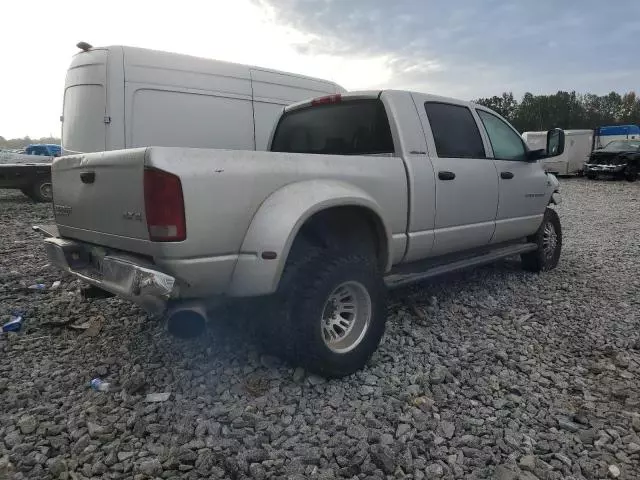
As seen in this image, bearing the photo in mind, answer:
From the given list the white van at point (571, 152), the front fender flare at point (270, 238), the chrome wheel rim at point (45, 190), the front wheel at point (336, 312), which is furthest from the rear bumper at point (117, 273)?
the white van at point (571, 152)

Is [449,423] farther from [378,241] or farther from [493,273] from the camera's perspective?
[493,273]

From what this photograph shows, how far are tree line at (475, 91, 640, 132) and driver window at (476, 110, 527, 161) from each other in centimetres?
6409

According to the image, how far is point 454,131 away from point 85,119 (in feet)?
15.4

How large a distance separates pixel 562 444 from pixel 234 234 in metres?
2.06

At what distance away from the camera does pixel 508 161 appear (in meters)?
4.83

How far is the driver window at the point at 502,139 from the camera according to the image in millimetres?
4766

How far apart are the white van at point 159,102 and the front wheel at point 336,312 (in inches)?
160

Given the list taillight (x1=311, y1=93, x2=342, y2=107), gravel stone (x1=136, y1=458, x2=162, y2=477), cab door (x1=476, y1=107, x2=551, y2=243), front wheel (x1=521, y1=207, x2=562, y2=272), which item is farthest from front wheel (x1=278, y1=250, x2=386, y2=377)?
front wheel (x1=521, y1=207, x2=562, y2=272)

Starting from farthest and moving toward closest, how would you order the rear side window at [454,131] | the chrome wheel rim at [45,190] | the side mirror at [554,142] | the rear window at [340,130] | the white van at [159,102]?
the chrome wheel rim at [45,190], the white van at [159,102], the side mirror at [554,142], the rear side window at [454,131], the rear window at [340,130]

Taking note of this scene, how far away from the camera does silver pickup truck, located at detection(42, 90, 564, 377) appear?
2477mm

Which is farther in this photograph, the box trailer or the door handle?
the box trailer

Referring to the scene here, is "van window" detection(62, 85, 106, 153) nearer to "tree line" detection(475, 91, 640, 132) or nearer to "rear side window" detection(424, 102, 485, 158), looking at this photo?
"rear side window" detection(424, 102, 485, 158)

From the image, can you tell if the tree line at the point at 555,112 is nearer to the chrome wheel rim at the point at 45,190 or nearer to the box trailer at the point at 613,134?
the box trailer at the point at 613,134

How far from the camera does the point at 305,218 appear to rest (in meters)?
2.75
